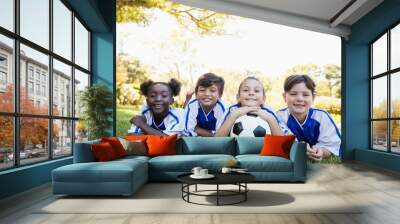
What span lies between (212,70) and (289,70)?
6.16 ft

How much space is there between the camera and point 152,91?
30.6 feet

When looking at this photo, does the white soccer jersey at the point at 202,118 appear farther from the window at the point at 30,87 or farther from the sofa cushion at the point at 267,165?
the window at the point at 30,87

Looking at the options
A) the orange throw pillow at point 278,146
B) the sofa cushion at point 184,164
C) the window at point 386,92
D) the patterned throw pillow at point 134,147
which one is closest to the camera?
the sofa cushion at point 184,164

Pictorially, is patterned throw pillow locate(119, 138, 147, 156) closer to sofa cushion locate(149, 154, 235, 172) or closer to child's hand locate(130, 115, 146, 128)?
sofa cushion locate(149, 154, 235, 172)

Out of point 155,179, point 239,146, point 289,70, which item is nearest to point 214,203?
point 155,179

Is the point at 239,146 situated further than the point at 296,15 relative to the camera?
No

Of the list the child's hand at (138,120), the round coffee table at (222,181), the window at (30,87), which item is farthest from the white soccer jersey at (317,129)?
the window at (30,87)

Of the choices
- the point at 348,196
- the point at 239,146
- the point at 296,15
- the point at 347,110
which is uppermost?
the point at 296,15

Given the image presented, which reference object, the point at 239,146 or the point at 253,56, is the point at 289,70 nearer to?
the point at 253,56

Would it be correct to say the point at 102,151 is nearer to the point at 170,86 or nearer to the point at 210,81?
the point at 170,86

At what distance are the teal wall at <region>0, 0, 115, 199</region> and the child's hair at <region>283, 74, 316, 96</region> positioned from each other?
4.14 metres

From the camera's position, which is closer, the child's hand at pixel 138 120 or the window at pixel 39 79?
the window at pixel 39 79

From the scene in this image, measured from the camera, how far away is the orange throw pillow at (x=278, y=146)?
6.73 meters

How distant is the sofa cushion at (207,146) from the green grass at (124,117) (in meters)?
2.33
